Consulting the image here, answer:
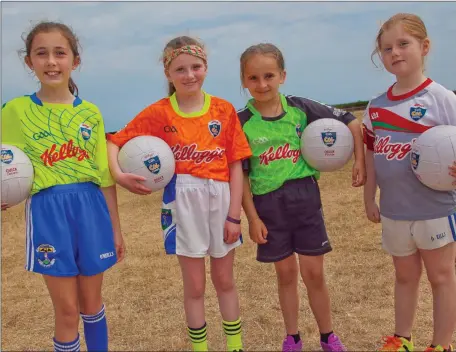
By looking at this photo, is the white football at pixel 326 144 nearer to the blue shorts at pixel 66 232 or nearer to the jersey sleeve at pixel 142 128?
the jersey sleeve at pixel 142 128

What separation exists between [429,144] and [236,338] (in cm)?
176

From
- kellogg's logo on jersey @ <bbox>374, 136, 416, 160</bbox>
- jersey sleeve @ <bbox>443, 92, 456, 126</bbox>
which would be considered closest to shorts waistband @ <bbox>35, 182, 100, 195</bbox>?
kellogg's logo on jersey @ <bbox>374, 136, 416, 160</bbox>

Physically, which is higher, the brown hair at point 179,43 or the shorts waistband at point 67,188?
the brown hair at point 179,43

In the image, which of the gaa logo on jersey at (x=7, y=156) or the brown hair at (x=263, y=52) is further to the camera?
the brown hair at (x=263, y=52)

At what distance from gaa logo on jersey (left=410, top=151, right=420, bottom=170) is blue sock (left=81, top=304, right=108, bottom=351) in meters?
2.18

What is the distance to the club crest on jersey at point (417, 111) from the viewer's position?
10.9 feet

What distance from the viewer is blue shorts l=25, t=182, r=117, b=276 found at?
3.09 metres

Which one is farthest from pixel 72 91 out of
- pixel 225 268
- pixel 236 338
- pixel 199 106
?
pixel 236 338

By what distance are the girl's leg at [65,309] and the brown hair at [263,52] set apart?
1.77 meters

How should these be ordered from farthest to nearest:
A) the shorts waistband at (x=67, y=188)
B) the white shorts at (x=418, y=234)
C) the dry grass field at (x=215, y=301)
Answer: the dry grass field at (x=215, y=301) < the white shorts at (x=418, y=234) < the shorts waistband at (x=67, y=188)

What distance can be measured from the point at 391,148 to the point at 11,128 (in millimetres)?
2344

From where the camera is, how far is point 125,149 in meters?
3.37

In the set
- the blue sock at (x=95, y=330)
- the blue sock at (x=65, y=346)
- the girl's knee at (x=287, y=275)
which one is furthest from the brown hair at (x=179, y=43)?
the blue sock at (x=65, y=346)

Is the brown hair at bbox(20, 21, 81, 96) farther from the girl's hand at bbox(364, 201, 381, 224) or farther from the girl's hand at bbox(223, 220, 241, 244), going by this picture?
the girl's hand at bbox(364, 201, 381, 224)
